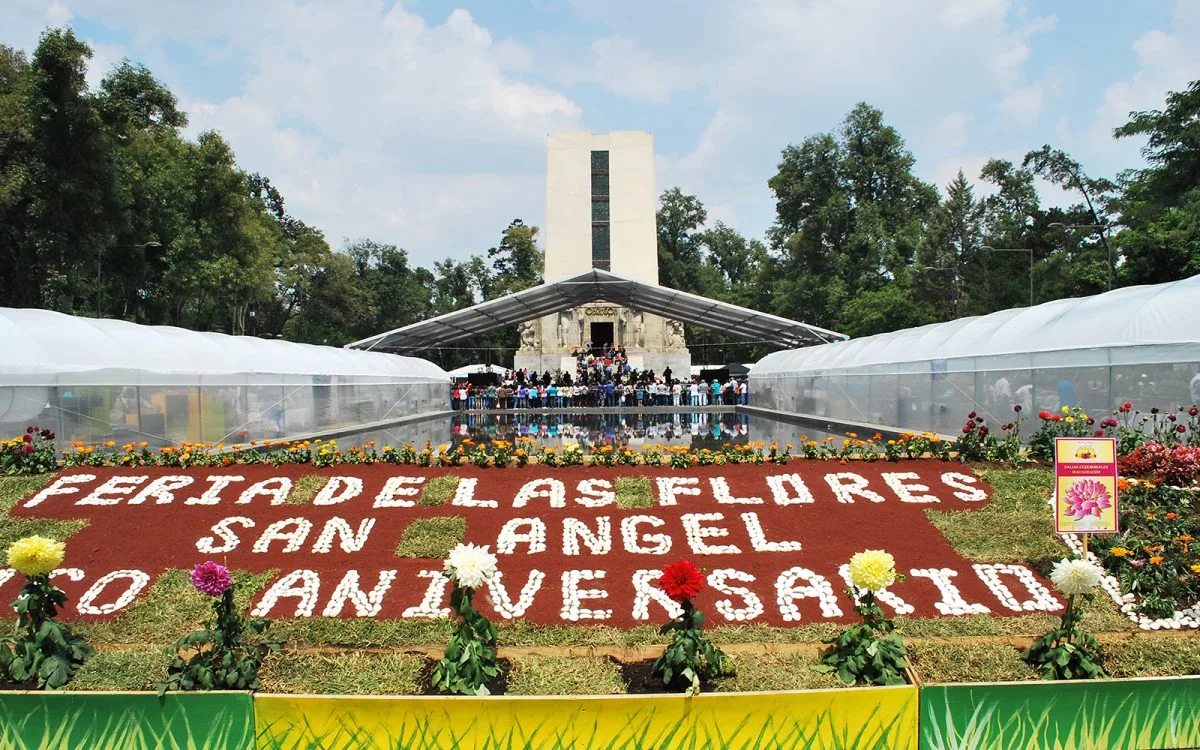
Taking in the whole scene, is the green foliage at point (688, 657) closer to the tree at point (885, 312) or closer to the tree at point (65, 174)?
the tree at point (65, 174)

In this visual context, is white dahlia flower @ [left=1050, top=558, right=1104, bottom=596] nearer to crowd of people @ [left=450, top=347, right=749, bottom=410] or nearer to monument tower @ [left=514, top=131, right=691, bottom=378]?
crowd of people @ [left=450, top=347, right=749, bottom=410]

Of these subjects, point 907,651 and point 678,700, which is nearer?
point 678,700

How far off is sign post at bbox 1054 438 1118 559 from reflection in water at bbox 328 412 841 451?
43.1 ft

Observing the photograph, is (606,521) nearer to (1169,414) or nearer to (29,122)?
(1169,414)

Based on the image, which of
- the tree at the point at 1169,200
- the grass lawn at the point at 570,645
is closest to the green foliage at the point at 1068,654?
the grass lawn at the point at 570,645

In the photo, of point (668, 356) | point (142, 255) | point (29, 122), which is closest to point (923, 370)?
point (29, 122)

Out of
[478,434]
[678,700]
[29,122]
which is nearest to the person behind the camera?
[678,700]

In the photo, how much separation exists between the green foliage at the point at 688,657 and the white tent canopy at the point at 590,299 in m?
33.6

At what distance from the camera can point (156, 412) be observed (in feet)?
53.2

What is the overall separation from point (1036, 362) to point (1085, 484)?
873 cm

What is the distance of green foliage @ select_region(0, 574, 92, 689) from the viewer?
6.16 meters

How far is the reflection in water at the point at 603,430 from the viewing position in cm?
2317

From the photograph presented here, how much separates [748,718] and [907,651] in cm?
225

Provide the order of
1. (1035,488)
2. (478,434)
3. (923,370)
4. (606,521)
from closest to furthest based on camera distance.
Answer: (606,521) < (1035,488) < (923,370) < (478,434)
